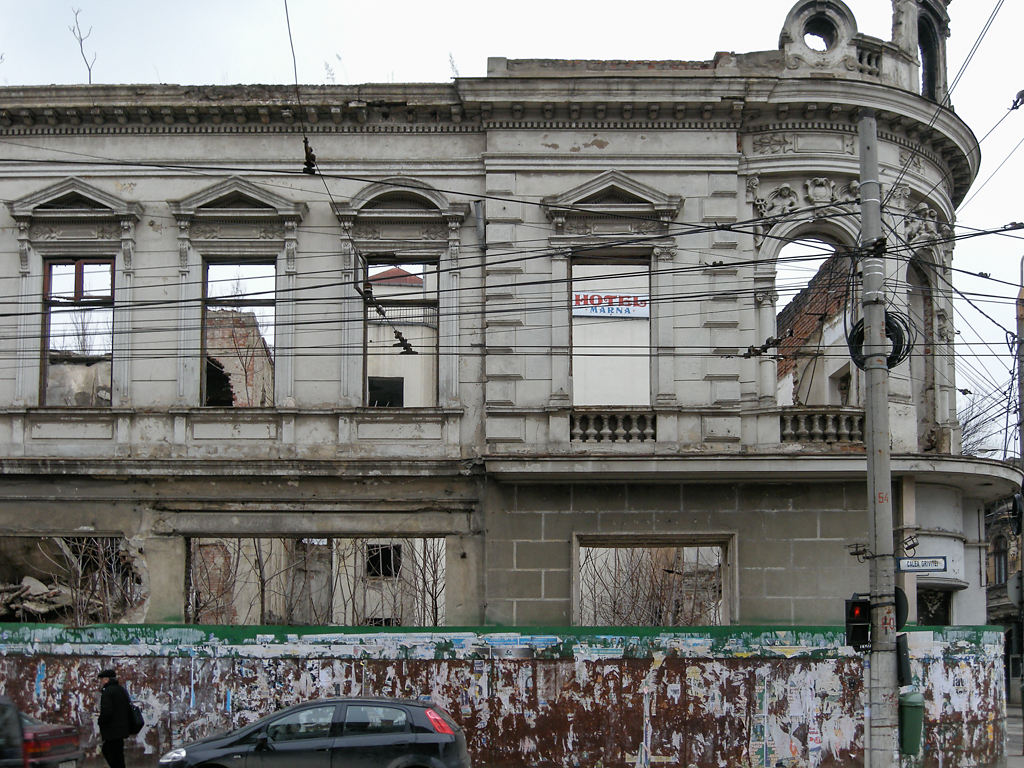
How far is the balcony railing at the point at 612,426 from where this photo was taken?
20.0 metres

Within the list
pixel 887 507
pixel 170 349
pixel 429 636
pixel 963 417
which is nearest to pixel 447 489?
pixel 429 636

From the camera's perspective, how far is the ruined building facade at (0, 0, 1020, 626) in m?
20.0

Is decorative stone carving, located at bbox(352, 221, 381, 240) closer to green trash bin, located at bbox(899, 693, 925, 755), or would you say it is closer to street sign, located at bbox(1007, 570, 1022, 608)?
green trash bin, located at bbox(899, 693, 925, 755)

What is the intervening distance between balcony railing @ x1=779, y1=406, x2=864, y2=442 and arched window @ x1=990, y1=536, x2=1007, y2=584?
3547 centimetres

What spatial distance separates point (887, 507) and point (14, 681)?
1264 cm

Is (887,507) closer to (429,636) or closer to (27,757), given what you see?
(429,636)

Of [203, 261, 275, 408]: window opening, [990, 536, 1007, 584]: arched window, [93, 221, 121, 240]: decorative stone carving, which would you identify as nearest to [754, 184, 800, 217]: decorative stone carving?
[203, 261, 275, 408]: window opening

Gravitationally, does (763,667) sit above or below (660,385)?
below

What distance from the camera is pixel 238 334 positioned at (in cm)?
2103

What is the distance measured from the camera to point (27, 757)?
41.7 feet

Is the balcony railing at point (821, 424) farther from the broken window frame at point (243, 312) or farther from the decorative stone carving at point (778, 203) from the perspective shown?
the broken window frame at point (243, 312)

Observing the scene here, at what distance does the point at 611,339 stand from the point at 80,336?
8858mm

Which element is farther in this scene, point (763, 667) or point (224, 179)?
point (224, 179)

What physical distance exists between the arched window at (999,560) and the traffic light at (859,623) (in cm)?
4059
